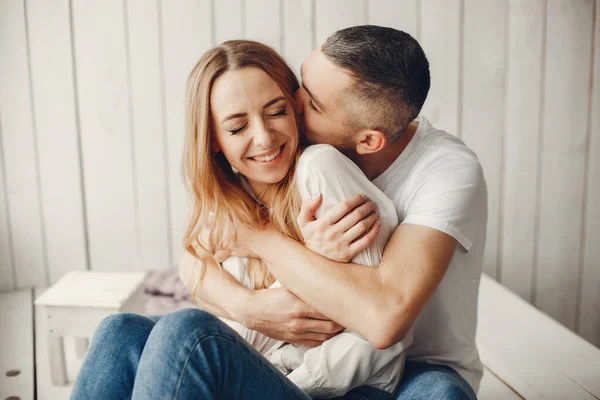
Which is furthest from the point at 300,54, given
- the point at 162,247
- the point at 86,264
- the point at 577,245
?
the point at 577,245

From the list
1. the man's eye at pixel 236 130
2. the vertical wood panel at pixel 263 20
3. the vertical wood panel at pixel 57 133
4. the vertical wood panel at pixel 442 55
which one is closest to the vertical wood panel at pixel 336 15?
the vertical wood panel at pixel 263 20

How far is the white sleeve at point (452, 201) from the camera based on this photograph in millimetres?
1230

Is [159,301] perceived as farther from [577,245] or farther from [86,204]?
[577,245]

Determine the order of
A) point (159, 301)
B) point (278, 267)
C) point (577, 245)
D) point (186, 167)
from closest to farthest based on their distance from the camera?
1. point (278, 267)
2. point (186, 167)
3. point (159, 301)
4. point (577, 245)

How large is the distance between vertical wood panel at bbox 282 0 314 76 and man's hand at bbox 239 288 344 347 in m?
1.59

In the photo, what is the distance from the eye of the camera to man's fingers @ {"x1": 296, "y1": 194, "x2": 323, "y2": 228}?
1.24 metres

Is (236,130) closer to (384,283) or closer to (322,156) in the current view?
(322,156)

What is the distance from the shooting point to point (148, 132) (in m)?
2.77

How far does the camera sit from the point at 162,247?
2893mm

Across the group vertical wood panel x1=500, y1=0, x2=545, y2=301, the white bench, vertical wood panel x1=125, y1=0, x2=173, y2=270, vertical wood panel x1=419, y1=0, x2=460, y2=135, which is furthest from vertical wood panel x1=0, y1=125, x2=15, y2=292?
vertical wood panel x1=500, y1=0, x2=545, y2=301

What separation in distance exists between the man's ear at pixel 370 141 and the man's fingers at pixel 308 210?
201 millimetres

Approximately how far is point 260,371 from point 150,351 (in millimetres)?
201

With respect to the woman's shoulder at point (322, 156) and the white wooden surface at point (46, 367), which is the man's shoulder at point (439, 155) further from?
the white wooden surface at point (46, 367)

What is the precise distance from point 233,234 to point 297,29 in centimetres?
159
